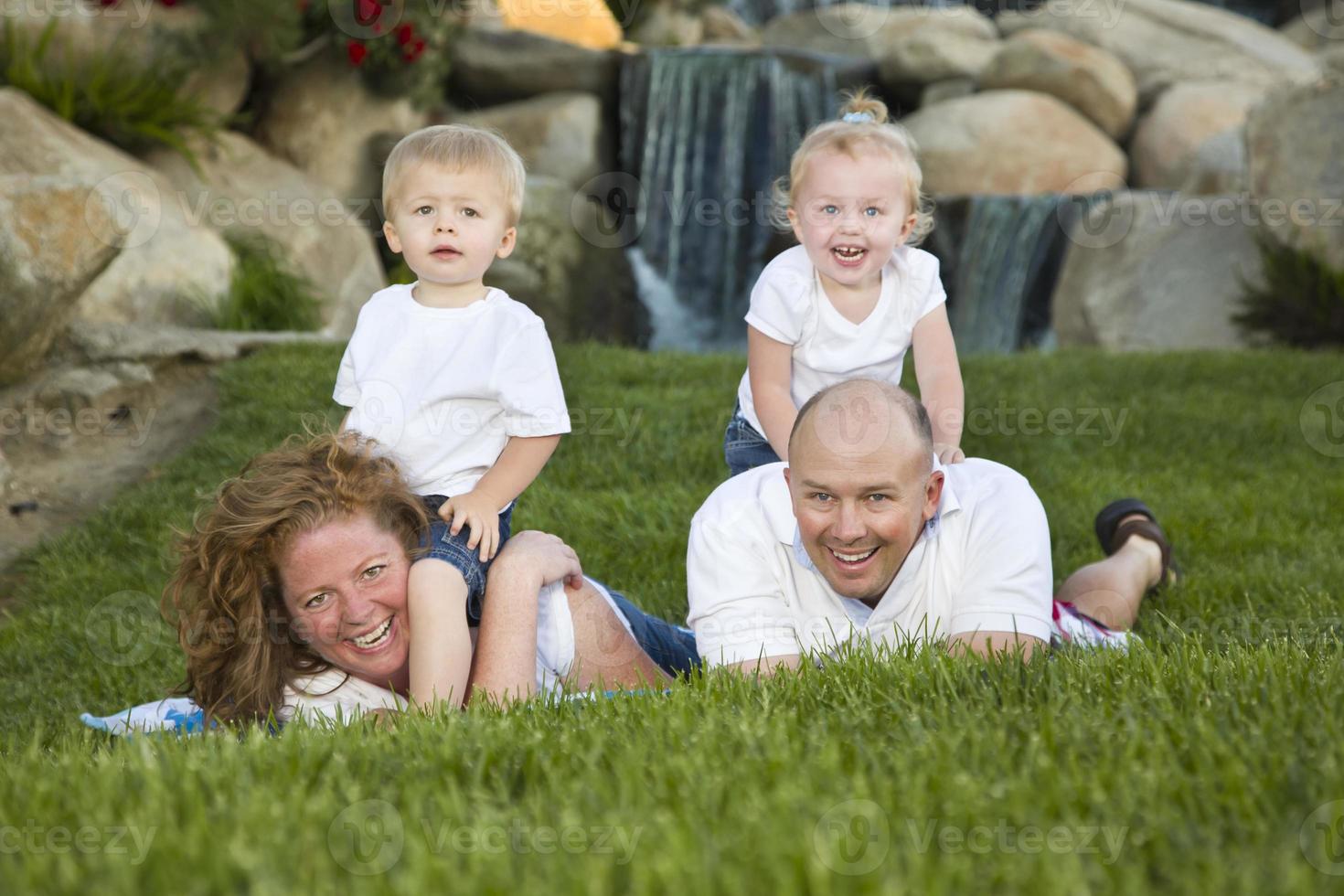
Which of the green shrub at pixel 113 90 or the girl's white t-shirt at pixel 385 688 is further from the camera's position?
the green shrub at pixel 113 90

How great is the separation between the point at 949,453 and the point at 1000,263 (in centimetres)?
1021

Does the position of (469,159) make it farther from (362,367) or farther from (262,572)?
(262,572)

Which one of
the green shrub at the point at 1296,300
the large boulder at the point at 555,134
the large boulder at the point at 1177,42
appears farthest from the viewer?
the large boulder at the point at 1177,42

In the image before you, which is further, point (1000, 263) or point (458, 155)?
point (1000, 263)

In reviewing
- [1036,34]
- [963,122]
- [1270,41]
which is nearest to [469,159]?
[963,122]

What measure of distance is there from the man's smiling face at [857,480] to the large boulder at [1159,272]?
348 inches

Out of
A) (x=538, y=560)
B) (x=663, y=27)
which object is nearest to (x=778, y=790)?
(x=538, y=560)

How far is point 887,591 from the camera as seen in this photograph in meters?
3.58

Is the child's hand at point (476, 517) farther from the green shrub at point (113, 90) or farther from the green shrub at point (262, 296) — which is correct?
the green shrub at point (113, 90)

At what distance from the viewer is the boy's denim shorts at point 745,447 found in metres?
4.66
